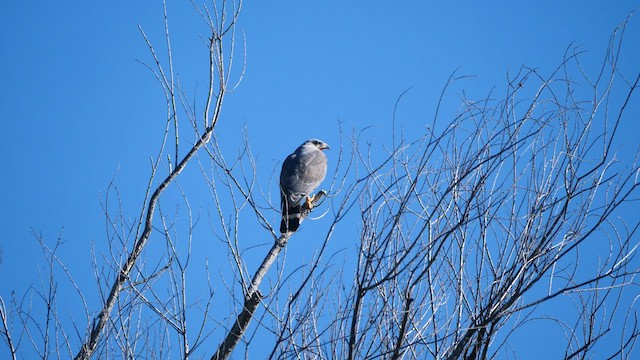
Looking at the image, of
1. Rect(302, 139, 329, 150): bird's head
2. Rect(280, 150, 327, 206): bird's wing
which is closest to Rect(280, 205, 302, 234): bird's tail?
Rect(280, 150, 327, 206): bird's wing

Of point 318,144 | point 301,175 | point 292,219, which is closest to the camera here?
point 292,219

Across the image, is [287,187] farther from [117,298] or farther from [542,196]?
[542,196]

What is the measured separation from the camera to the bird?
7062 millimetres

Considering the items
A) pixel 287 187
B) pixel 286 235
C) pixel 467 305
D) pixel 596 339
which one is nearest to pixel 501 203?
pixel 467 305

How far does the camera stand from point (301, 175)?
25.3 feet

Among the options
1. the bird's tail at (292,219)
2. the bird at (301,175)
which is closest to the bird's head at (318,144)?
the bird at (301,175)

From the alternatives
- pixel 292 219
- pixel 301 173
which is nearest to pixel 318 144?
pixel 301 173

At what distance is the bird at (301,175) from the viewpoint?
706cm

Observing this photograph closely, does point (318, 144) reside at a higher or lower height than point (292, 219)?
higher

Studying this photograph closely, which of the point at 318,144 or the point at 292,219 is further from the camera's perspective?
the point at 318,144

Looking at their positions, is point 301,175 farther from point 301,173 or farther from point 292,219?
point 292,219

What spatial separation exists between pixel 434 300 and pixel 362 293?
769mm

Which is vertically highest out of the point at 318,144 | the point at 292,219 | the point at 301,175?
the point at 318,144

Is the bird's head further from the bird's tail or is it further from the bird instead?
the bird's tail
